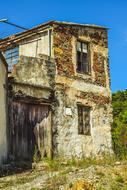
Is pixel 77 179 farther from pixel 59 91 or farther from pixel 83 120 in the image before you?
pixel 83 120

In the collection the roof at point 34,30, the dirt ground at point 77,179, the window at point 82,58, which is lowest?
the dirt ground at point 77,179

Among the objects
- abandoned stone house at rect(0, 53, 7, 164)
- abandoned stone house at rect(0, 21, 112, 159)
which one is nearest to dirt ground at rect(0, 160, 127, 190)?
abandoned stone house at rect(0, 53, 7, 164)

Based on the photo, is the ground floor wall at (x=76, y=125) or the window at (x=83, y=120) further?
the window at (x=83, y=120)

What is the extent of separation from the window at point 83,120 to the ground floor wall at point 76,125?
16cm

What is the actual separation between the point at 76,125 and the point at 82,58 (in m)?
3.12

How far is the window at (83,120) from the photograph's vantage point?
1900 centimetres

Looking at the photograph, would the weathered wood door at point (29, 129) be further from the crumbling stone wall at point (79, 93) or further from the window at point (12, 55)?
the window at point (12, 55)

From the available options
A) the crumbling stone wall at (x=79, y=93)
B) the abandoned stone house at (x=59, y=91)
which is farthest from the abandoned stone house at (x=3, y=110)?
the crumbling stone wall at (x=79, y=93)

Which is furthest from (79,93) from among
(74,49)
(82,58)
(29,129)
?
(29,129)

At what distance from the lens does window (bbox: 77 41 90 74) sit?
1970 centimetres

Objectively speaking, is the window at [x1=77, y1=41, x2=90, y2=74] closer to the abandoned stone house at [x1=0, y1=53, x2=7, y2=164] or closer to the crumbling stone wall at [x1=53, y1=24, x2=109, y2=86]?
the crumbling stone wall at [x1=53, y1=24, x2=109, y2=86]

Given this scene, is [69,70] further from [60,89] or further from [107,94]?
[107,94]

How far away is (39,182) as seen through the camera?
11.3m

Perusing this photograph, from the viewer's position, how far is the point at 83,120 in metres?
19.2
